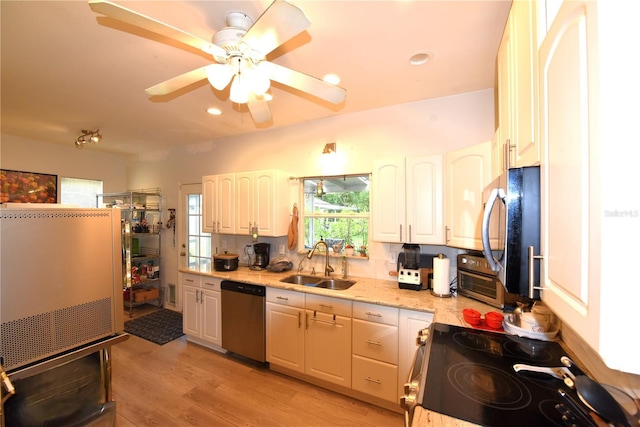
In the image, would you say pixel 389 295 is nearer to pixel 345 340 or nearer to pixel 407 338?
pixel 407 338

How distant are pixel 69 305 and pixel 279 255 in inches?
82.4

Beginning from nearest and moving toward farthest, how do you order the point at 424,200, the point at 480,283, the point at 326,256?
the point at 480,283
the point at 424,200
the point at 326,256

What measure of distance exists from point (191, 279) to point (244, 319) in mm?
928

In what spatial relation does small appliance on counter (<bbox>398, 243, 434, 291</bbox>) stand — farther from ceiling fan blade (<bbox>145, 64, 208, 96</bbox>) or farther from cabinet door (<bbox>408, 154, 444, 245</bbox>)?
ceiling fan blade (<bbox>145, 64, 208, 96</bbox>)

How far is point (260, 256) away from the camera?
320 centimetres

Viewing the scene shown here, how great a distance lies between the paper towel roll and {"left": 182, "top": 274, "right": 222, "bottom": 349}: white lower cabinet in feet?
7.33

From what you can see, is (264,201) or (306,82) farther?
(264,201)

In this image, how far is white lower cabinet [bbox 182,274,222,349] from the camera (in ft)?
9.36

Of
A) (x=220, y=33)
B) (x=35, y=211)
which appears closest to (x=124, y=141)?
(x=35, y=211)

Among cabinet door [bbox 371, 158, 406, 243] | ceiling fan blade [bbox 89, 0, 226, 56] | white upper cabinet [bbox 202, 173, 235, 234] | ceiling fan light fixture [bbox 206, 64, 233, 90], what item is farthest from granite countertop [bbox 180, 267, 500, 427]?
ceiling fan blade [bbox 89, 0, 226, 56]

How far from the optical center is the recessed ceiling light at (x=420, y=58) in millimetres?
1795

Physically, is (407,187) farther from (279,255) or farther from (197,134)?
(197,134)

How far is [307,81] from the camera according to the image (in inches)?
54.7

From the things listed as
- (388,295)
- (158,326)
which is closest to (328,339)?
(388,295)
